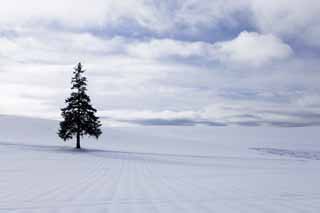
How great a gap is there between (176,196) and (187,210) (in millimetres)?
2197

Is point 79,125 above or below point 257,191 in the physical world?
above

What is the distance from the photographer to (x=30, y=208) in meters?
8.31

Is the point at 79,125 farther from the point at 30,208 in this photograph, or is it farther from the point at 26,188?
the point at 30,208

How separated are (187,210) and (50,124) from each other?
65.6 meters

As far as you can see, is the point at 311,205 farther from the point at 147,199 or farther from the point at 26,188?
the point at 26,188

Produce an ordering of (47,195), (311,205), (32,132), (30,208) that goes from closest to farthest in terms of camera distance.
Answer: (30,208) < (311,205) < (47,195) < (32,132)

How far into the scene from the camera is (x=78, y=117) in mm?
37938

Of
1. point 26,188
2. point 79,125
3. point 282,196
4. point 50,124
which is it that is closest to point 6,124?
point 50,124

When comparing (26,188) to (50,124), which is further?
(50,124)

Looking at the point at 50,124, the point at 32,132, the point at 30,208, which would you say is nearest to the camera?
the point at 30,208

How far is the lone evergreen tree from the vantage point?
37.8 m

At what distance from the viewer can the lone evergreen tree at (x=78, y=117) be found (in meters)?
37.8

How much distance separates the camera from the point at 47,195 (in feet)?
33.9

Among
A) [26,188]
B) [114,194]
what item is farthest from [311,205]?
[26,188]
